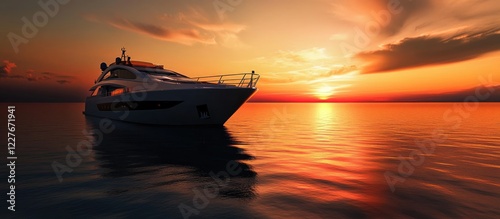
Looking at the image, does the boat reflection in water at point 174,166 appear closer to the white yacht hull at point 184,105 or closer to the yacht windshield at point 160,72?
the white yacht hull at point 184,105

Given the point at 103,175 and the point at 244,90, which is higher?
the point at 244,90

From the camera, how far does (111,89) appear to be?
88.4 feet

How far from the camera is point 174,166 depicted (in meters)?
8.98

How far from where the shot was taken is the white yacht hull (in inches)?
743

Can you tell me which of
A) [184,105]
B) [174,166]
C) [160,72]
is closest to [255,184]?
[174,166]

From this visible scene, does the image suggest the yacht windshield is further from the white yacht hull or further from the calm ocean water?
the calm ocean water

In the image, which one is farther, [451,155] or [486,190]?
[451,155]

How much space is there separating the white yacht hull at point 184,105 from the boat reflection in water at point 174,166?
4.50 m

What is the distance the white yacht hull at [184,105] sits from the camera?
18875 mm

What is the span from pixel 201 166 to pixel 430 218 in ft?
21.0

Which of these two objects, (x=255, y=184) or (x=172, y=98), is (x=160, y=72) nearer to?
(x=172, y=98)

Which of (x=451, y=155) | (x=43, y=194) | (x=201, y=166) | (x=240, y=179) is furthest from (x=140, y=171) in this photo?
(x=451, y=155)

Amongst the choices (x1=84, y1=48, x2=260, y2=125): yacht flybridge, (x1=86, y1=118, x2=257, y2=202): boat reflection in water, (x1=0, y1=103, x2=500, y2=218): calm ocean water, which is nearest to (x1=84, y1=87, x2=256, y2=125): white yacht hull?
(x1=84, y1=48, x2=260, y2=125): yacht flybridge

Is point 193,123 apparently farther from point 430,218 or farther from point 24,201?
point 430,218
